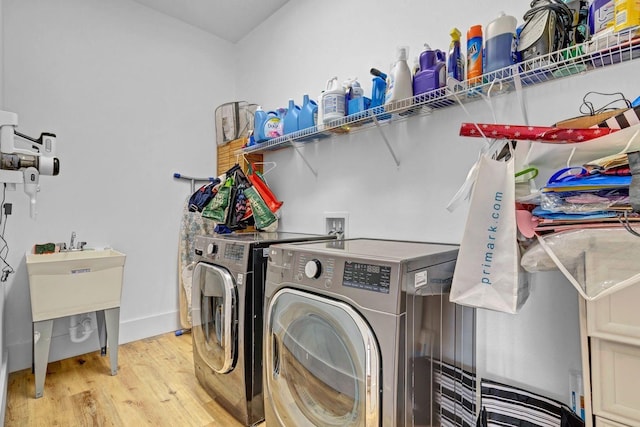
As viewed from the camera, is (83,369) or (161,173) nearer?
(83,369)

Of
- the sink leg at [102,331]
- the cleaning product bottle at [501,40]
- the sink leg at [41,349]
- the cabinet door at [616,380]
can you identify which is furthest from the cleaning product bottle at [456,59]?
the sink leg at [102,331]

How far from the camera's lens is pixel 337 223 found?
2.20 meters

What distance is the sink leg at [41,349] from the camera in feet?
6.31

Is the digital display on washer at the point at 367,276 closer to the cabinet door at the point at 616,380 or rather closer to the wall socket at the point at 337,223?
the cabinet door at the point at 616,380

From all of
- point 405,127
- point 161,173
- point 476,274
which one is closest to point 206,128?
point 161,173

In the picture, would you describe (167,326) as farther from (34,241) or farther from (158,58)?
(158,58)

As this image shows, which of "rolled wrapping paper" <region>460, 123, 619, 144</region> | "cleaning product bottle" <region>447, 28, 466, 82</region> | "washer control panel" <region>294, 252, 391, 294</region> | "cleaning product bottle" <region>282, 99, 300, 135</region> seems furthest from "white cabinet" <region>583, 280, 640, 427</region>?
"cleaning product bottle" <region>282, 99, 300, 135</region>

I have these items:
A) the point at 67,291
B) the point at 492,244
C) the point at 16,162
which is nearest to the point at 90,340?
the point at 67,291

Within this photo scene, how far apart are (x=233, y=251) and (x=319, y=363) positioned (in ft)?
2.52

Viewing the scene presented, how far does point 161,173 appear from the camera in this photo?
290 cm

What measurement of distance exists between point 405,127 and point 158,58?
240 centimetres

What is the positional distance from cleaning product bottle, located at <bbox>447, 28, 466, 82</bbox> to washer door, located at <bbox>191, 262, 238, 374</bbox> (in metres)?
1.49

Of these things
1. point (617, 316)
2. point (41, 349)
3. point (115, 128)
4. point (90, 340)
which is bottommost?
point (90, 340)

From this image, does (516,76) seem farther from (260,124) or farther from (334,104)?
(260,124)
